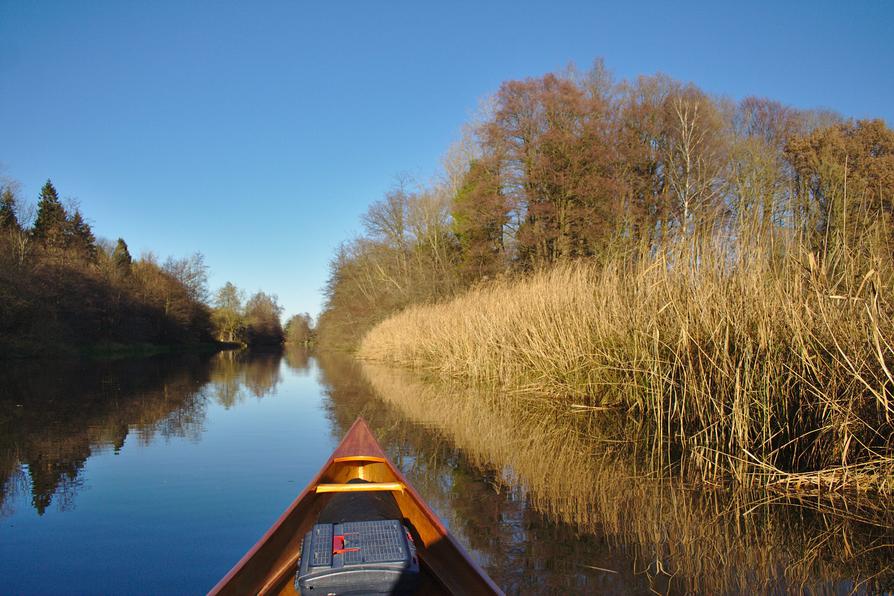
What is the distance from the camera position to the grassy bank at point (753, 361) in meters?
3.55

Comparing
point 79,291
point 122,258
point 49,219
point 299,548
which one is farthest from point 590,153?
point 122,258

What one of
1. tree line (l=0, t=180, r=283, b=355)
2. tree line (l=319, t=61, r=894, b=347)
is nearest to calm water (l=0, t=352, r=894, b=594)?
tree line (l=319, t=61, r=894, b=347)

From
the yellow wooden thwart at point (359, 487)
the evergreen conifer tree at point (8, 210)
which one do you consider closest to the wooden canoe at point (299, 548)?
the yellow wooden thwart at point (359, 487)

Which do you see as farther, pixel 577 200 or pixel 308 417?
pixel 577 200

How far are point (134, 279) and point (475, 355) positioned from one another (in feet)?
113

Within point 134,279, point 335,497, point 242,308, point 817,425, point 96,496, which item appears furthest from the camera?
point 242,308

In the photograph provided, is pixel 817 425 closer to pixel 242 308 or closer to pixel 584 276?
pixel 584 276

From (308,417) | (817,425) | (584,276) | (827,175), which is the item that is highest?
(827,175)

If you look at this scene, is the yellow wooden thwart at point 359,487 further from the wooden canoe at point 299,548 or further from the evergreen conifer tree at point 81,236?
the evergreen conifer tree at point 81,236

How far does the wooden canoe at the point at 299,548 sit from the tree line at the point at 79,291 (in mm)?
23850

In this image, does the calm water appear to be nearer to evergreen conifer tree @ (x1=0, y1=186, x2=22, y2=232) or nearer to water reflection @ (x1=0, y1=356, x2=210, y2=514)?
water reflection @ (x1=0, y1=356, x2=210, y2=514)

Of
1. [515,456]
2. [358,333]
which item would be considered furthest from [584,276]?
[358,333]

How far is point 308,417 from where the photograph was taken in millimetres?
8539

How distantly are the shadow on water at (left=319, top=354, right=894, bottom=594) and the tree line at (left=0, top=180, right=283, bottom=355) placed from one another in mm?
23483
